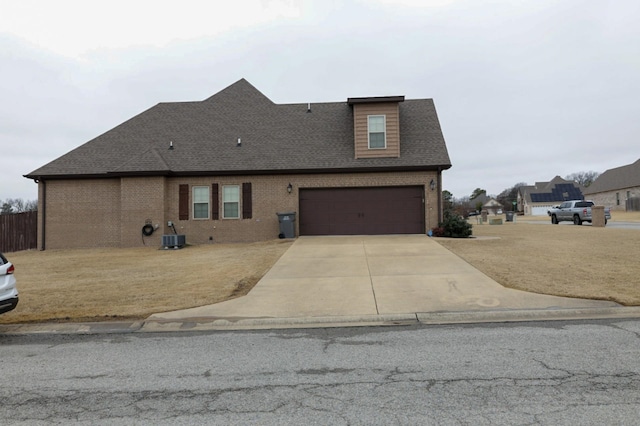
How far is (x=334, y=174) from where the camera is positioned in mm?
18969

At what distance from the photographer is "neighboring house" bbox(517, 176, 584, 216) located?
2968 inches

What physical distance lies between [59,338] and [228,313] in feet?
8.32

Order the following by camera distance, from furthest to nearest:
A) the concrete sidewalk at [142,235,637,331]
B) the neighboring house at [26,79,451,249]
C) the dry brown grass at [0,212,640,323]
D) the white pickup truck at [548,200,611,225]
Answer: the white pickup truck at [548,200,611,225], the neighboring house at [26,79,451,249], the dry brown grass at [0,212,640,323], the concrete sidewalk at [142,235,637,331]

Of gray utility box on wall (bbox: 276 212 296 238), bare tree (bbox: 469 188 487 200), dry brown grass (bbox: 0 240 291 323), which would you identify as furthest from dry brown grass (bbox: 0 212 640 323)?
bare tree (bbox: 469 188 487 200)

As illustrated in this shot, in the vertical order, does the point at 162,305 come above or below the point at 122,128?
below

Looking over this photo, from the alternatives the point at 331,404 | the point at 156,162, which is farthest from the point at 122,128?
the point at 331,404

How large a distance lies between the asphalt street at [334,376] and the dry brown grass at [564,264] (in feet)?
6.57

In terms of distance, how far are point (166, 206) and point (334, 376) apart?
1637cm

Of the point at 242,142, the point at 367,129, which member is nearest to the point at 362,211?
the point at 367,129

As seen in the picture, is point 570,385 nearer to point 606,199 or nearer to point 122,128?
point 122,128

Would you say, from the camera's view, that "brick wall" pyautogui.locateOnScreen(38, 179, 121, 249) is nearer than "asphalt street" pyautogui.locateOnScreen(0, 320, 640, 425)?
No

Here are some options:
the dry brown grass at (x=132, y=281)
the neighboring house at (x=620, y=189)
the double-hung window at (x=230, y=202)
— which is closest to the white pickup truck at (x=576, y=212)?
the dry brown grass at (x=132, y=281)

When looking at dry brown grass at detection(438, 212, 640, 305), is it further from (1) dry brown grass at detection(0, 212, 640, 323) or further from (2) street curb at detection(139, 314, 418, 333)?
(2) street curb at detection(139, 314, 418, 333)

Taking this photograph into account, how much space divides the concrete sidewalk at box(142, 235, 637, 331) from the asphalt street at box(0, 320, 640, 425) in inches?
20.8
